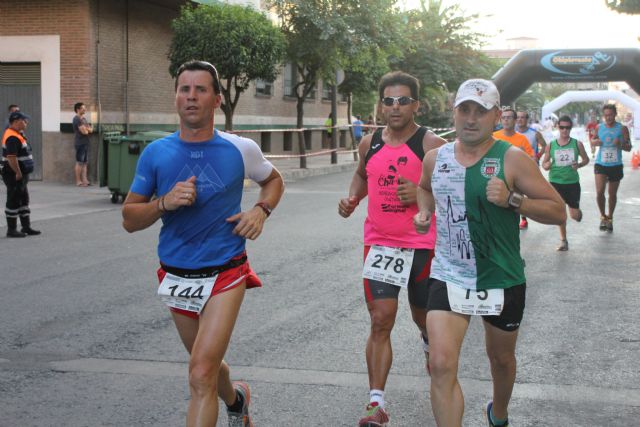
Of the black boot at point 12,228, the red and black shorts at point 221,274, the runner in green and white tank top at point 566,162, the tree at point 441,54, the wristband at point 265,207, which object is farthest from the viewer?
the tree at point 441,54

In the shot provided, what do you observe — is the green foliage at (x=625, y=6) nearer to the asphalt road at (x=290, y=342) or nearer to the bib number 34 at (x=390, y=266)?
the asphalt road at (x=290, y=342)

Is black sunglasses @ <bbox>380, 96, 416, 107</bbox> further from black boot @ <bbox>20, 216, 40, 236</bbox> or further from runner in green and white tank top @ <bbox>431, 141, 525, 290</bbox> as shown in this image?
black boot @ <bbox>20, 216, 40, 236</bbox>

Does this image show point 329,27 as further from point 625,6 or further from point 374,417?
point 374,417

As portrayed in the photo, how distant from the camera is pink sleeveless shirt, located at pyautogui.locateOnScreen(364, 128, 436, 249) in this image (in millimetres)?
5332

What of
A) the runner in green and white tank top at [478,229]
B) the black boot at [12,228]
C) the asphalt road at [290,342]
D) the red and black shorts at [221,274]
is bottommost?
the asphalt road at [290,342]

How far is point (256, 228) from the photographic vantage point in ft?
14.1

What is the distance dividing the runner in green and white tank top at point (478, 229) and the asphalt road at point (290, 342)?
1.10 metres

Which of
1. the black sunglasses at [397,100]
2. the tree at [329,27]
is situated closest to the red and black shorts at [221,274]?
the black sunglasses at [397,100]

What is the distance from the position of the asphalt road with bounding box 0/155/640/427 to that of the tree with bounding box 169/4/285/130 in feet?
36.8

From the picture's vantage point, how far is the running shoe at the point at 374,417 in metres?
4.85

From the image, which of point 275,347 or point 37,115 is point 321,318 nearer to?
point 275,347

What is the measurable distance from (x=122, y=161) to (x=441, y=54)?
1195 inches

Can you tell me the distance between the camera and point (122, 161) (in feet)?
58.7

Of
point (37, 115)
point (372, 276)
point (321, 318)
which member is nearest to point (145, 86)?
point (37, 115)
